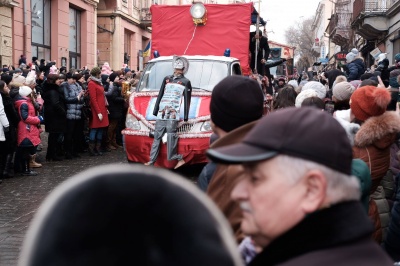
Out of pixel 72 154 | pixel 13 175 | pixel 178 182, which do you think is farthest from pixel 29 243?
pixel 72 154

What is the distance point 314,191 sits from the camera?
148cm

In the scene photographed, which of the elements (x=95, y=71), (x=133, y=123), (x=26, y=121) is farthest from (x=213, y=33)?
(x=26, y=121)

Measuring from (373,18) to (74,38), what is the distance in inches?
583

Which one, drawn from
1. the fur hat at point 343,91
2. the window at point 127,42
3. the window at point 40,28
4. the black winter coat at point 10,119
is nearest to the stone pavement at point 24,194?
the black winter coat at point 10,119

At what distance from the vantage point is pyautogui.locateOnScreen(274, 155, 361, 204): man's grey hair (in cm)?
146

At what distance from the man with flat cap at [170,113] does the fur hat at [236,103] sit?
657 centimetres

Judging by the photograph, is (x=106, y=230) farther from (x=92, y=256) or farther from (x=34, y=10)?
(x=34, y=10)

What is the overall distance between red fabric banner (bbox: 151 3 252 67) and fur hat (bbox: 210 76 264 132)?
10289 mm

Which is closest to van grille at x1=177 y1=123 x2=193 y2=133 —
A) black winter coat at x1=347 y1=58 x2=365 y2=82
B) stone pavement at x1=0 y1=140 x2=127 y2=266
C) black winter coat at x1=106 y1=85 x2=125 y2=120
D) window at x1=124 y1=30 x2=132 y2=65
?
stone pavement at x1=0 y1=140 x2=127 y2=266

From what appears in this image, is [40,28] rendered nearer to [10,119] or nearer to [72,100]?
[72,100]

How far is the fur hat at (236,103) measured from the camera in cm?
294

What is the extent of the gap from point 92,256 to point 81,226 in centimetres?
6

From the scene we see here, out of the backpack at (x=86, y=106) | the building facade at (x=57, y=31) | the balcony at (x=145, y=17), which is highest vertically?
the balcony at (x=145, y=17)

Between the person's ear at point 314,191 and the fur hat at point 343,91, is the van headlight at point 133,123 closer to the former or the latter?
the fur hat at point 343,91
